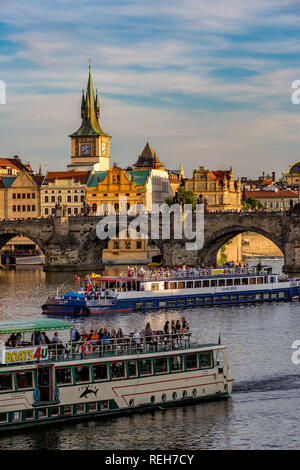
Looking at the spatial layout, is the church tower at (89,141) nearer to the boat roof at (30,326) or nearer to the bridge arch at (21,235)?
the bridge arch at (21,235)

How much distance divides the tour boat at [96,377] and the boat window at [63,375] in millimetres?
32

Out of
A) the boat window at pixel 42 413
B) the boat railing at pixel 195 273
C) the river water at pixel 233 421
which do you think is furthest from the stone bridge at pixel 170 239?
the boat window at pixel 42 413

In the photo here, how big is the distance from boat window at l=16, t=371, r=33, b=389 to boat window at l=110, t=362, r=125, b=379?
297 centimetres

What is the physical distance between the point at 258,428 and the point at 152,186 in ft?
363

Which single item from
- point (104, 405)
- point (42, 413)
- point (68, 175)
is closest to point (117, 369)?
point (104, 405)

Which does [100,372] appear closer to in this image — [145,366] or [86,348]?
[86,348]

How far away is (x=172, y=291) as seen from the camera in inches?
2672

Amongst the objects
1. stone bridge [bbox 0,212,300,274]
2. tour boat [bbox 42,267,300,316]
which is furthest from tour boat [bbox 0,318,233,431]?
stone bridge [bbox 0,212,300,274]

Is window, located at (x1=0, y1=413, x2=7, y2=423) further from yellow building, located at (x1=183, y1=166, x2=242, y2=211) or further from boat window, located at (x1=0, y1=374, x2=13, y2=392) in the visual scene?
yellow building, located at (x1=183, y1=166, x2=242, y2=211)

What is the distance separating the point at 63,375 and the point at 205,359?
5.39 meters

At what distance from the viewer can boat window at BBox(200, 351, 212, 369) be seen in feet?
117
